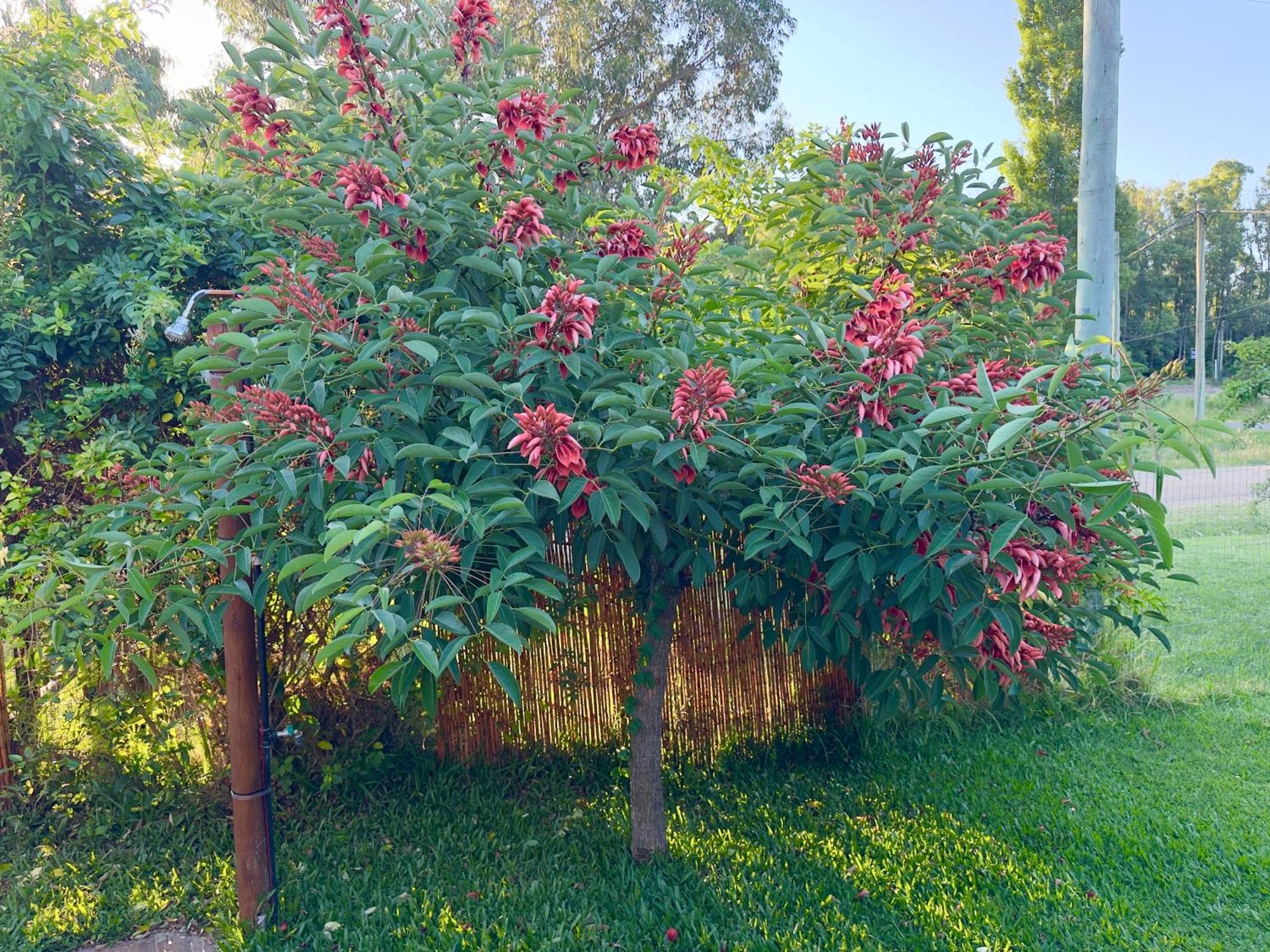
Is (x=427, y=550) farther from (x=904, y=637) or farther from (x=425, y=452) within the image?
(x=904, y=637)

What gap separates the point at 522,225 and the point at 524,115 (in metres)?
0.26

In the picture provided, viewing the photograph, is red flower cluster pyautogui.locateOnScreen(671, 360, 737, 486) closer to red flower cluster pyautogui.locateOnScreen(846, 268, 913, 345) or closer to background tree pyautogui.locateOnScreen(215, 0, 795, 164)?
red flower cluster pyautogui.locateOnScreen(846, 268, 913, 345)

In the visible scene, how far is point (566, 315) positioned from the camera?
175 cm

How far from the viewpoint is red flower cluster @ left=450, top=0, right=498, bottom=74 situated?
6.83ft

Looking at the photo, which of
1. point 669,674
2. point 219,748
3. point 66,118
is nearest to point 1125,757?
point 669,674

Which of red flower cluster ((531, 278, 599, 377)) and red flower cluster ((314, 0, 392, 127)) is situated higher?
red flower cluster ((314, 0, 392, 127))

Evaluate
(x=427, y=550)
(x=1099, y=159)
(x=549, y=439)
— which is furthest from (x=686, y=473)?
(x=1099, y=159)

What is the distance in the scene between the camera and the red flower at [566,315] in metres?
1.73

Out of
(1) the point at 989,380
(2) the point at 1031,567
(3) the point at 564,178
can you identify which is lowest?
(2) the point at 1031,567

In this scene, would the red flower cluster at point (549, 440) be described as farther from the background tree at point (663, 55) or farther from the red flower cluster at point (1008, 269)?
the background tree at point (663, 55)

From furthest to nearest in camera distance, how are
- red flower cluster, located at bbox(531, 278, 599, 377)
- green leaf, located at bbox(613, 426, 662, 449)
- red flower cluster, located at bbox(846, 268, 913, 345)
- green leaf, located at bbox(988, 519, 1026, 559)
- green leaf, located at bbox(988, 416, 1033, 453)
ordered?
red flower cluster, located at bbox(846, 268, 913, 345) < red flower cluster, located at bbox(531, 278, 599, 377) < green leaf, located at bbox(613, 426, 662, 449) < green leaf, located at bbox(988, 519, 1026, 559) < green leaf, located at bbox(988, 416, 1033, 453)

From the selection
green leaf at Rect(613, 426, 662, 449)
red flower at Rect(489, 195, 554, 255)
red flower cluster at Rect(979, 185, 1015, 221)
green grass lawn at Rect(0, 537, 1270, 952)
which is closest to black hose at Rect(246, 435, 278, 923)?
green grass lawn at Rect(0, 537, 1270, 952)

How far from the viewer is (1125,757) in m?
3.88

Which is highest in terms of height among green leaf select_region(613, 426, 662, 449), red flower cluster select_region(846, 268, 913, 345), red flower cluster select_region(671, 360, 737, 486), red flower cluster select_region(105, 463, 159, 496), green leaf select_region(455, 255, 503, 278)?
green leaf select_region(455, 255, 503, 278)
